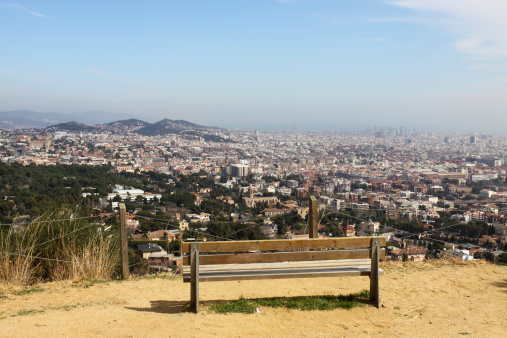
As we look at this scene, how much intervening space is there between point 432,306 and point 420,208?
2121 cm

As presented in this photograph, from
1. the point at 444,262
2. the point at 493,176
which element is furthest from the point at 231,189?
the point at 444,262

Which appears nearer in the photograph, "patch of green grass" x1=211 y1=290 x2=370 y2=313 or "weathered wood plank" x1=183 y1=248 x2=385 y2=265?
"weathered wood plank" x1=183 y1=248 x2=385 y2=265

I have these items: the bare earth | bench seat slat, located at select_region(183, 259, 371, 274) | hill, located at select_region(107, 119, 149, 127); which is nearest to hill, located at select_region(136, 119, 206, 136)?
hill, located at select_region(107, 119, 149, 127)

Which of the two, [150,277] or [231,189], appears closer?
[150,277]

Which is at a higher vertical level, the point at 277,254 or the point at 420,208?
the point at 277,254

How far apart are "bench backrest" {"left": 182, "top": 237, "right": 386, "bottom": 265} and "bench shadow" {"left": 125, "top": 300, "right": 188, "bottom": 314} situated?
48cm

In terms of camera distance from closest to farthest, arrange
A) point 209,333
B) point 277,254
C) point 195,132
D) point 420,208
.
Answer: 1. point 209,333
2. point 277,254
3. point 420,208
4. point 195,132

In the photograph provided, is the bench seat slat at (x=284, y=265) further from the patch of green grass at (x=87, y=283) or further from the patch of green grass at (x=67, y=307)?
the patch of green grass at (x=87, y=283)

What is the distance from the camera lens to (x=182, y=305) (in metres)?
4.08

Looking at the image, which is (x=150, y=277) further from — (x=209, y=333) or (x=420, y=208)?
(x=420, y=208)

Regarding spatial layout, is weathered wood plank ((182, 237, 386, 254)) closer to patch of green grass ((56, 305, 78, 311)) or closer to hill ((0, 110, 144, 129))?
patch of green grass ((56, 305, 78, 311))

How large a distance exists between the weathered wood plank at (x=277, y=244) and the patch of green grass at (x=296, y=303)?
52 cm

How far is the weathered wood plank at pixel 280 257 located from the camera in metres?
3.77

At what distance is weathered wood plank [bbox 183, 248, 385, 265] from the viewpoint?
12.4 ft
